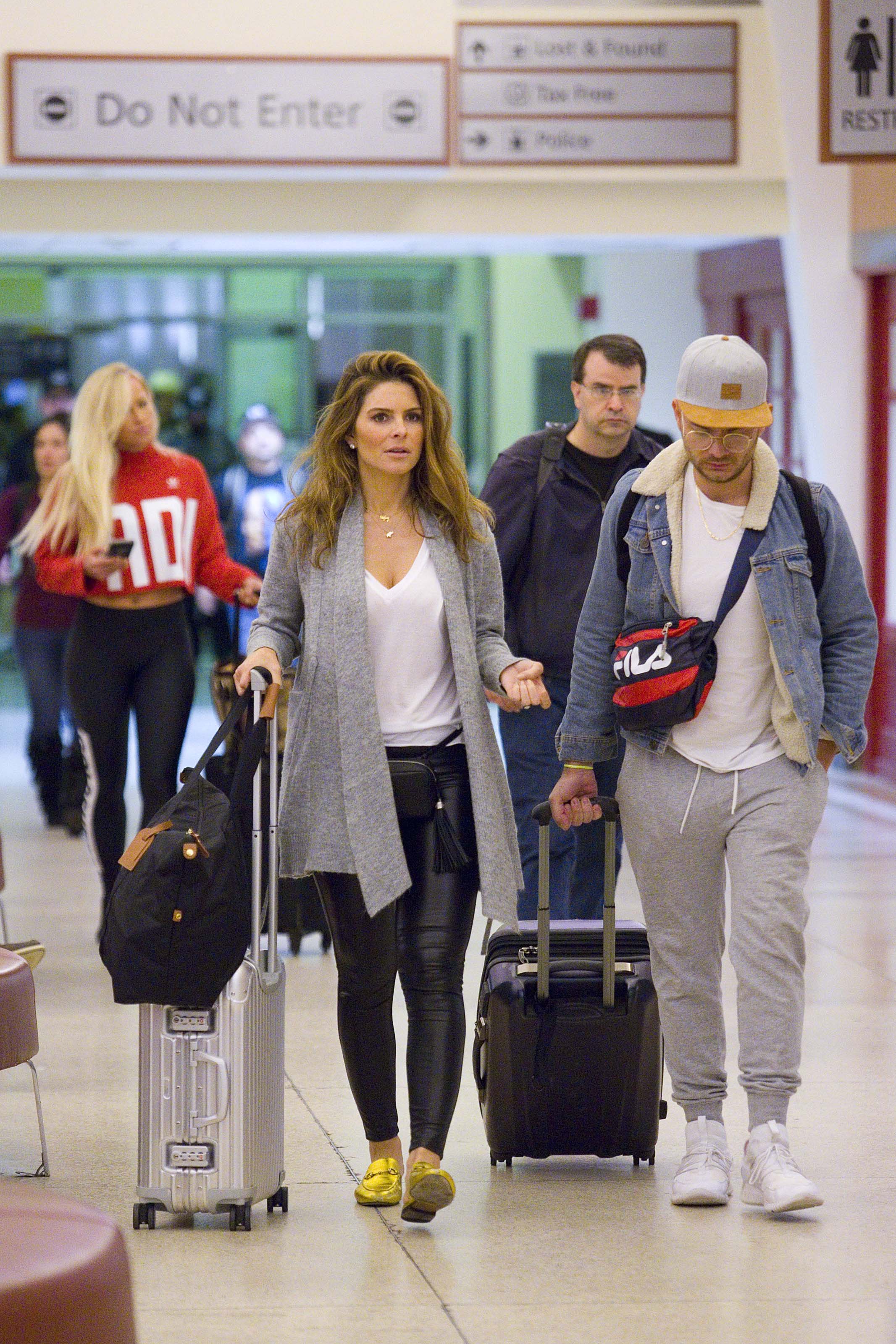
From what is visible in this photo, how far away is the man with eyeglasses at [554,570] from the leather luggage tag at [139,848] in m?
1.69

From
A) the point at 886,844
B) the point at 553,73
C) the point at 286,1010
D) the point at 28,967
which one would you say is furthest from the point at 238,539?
the point at 28,967

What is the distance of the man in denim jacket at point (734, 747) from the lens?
396cm

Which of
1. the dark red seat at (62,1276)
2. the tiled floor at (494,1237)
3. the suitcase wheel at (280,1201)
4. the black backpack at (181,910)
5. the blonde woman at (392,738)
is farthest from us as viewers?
the suitcase wheel at (280,1201)

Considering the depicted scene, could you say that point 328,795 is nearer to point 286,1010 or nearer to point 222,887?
point 222,887

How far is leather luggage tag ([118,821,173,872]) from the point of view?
3787 millimetres

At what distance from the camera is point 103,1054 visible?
5.38 m

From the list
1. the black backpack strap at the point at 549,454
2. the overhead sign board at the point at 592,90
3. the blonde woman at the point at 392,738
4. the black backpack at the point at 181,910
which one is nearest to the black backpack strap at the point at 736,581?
the blonde woman at the point at 392,738

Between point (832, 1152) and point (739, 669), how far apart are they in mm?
1201

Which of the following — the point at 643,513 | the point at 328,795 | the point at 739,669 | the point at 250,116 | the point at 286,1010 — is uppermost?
the point at 250,116

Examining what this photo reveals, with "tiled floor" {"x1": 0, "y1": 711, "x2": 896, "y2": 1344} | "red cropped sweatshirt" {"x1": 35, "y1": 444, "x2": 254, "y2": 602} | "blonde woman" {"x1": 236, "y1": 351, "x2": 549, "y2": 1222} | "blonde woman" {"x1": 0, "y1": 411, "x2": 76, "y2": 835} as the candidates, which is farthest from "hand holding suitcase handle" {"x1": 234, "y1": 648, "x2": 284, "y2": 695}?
"blonde woman" {"x1": 0, "y1": 411, "x2": 76, "y2": 835}

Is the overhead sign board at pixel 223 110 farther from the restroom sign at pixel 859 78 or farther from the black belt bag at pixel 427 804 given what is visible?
the black belt bag at pixel 427 804

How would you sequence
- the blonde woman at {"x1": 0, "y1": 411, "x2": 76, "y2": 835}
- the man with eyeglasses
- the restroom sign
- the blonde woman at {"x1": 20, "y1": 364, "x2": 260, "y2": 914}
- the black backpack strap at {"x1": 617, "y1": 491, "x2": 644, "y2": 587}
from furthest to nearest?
the blonde woman at {"x1": 0, "y1": 411, "x2": 76, "y2": 835} < the restroom sign < the blonde woman at {"x1": 20, "y1": 364, "x2": 260, "y2": 914} < the man with eyeglasses < the black backpack strap at {"x1": 617, "y1": 491, "x2": 644, "y2": 587}

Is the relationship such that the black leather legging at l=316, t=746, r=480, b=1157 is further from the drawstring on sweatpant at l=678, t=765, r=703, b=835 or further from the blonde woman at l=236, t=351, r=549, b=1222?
the drawstring on sweatpant at l=678, t=765, r=703, b=835

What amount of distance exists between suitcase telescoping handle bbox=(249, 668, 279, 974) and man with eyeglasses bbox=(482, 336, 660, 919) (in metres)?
1.43
